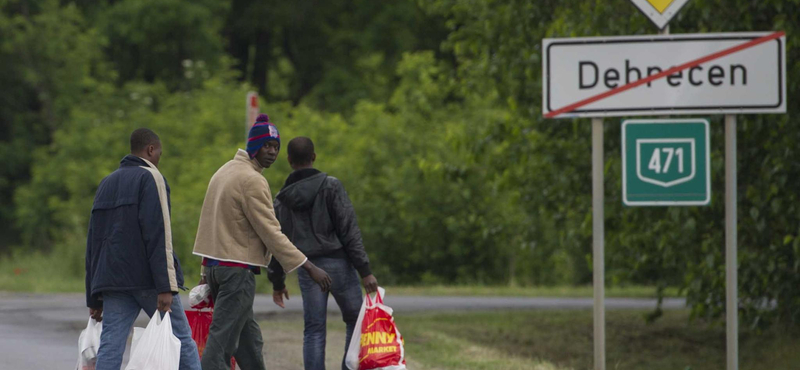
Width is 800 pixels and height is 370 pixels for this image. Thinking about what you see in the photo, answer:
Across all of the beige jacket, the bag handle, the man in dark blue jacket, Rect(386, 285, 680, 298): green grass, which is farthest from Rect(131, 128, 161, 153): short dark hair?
Rect(386, 285, 680, 298): green grass

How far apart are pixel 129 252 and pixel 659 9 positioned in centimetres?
319

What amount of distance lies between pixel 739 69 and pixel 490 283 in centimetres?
1768

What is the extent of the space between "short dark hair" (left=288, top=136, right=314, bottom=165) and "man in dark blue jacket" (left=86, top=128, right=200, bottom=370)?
3.76 feet

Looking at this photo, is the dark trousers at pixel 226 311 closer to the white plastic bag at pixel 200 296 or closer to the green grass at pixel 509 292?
the white plastic bag at pixel 200 296

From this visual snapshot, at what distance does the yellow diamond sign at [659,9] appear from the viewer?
6812mm

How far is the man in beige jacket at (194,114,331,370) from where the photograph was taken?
274 inches

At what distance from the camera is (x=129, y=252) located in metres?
6.41

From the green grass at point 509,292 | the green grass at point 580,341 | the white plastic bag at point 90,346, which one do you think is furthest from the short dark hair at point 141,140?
the green grass at point 509,292

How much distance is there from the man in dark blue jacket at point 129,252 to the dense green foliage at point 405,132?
237 inches

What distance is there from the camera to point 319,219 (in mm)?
7512

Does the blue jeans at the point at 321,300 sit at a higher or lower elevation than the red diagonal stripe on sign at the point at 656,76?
lower

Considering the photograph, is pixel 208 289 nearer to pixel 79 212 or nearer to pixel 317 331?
pixel 317 331

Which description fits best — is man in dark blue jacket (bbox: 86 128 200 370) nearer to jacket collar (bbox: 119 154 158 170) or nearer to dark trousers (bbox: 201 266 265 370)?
jacket collar (bbox: 119 154 158 170)

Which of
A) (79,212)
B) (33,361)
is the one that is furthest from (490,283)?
(33,361)
